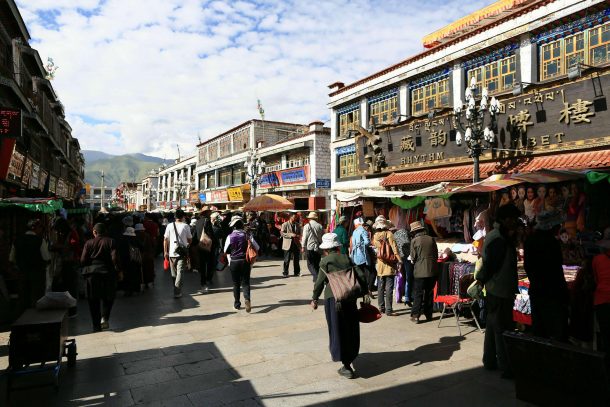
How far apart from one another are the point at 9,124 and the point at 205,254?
626cm

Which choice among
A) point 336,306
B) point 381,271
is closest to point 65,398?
point 336,306

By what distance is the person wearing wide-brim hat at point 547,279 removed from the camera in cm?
454

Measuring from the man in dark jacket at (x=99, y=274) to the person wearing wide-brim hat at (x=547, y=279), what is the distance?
6212 mm

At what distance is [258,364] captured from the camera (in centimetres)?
517

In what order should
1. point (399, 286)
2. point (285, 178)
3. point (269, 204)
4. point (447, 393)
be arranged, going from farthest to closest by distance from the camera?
1. point (285, 178)
2. point (269, 204)
3. point (399, 286)
4. point (447, 393)

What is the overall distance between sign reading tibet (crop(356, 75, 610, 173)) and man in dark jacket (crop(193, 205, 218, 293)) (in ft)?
28.0

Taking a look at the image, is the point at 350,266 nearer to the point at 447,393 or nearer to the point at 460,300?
the point at 447,393

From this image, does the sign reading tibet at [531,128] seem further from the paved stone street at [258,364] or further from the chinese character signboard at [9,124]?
the chinese character signboard at [9,124]

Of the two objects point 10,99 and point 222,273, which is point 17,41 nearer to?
point 10,99

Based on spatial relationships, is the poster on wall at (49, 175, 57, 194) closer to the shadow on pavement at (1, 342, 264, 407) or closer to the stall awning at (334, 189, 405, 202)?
the stall awning at (334, 189, 405, 202)

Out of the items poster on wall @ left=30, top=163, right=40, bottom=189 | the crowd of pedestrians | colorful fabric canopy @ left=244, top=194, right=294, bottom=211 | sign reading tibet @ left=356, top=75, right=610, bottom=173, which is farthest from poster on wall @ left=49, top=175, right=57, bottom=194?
sign reading tibet @ left=356, top=75, right=610, bottom=173

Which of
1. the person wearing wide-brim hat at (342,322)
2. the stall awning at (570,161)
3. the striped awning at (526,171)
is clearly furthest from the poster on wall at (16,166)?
the stall awning at (570,161)

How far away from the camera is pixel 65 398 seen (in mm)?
4266

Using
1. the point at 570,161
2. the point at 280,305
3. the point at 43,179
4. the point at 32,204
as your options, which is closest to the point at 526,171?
the point at 570,161
